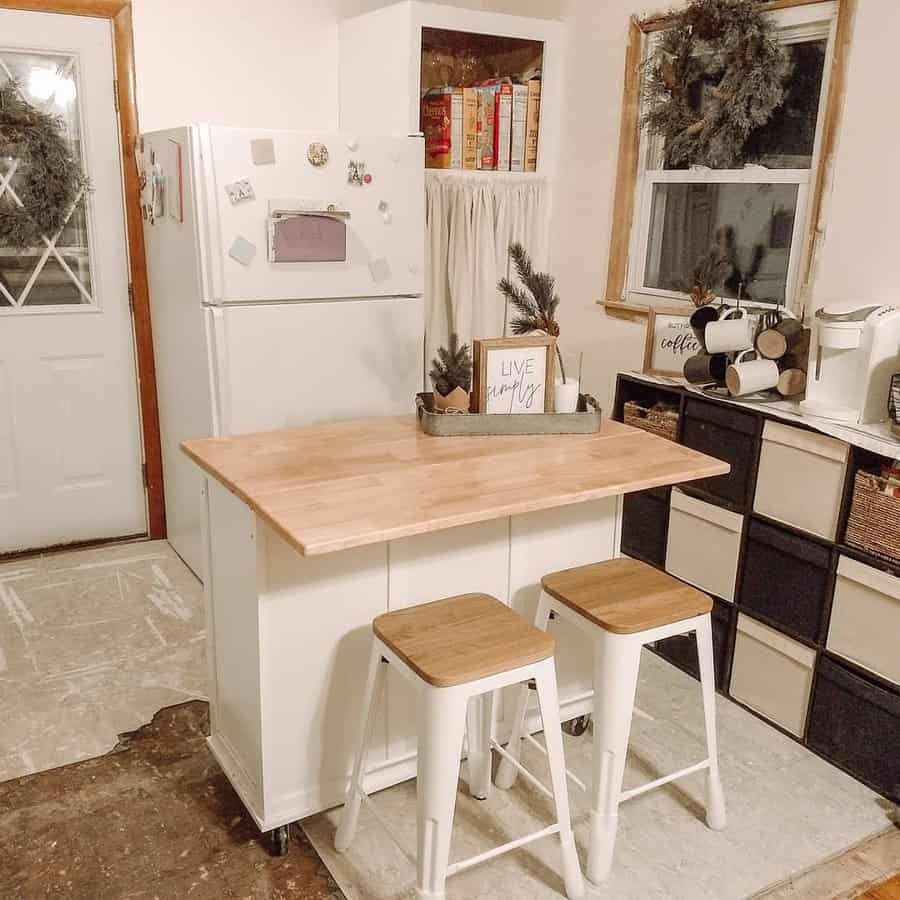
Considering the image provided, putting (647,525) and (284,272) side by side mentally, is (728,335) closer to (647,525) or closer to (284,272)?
(647,525)

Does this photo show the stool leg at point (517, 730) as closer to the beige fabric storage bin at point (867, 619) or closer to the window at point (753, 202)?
the beige fabric storage bin at point (867, 619)

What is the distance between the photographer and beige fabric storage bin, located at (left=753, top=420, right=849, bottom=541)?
7.68 feet

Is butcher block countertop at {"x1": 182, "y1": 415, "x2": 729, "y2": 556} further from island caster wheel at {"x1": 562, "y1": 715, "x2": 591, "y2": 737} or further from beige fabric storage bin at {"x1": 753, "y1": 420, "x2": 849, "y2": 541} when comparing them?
island caster wheel at {"x1": 562, "y1": 715, "x2": 591, "y2": 737}

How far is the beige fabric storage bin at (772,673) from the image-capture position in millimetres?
2477

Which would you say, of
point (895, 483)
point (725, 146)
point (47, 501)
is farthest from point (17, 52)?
point (895, 483)

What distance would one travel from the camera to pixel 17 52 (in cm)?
319

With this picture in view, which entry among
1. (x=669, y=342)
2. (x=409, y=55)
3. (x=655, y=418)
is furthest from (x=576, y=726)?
(x=409, y=55)

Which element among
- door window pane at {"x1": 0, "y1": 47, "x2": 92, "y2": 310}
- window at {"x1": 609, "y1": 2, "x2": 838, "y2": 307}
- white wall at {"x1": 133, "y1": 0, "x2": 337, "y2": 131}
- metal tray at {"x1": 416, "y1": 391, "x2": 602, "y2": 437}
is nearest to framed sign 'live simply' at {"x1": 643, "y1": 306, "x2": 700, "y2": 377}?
window at {"x1": 609, "y1": 2, "x2": 838, "y2": 307}

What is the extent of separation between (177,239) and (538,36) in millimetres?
1603

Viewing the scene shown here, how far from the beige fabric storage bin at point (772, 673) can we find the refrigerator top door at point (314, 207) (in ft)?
5.40

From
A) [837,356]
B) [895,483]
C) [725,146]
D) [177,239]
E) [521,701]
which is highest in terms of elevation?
[725,146]

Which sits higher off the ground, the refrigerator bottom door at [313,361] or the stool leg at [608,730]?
the refrigerator bottom door at [313,361]

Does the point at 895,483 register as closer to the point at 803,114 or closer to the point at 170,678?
the point at 803,114

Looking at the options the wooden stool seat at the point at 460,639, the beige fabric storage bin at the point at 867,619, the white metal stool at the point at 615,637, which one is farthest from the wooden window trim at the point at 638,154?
the wooden stool seat at the point at 460,639
